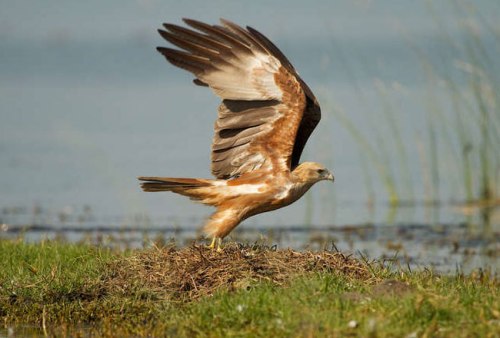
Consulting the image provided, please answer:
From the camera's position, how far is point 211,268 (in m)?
8.30

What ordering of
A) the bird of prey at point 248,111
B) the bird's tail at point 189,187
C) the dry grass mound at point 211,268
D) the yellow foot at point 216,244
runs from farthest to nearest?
the bird's tail at point 189,187 < the bird of prey at point 248,111 < the yellow foot at point 216,244 < the dry grass mound at point 211,268

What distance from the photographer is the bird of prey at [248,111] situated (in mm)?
9086

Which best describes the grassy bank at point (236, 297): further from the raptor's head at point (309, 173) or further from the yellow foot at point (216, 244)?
the raptor's head at point (309, 173)

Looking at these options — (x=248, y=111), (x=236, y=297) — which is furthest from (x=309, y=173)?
(x=236, y=297)

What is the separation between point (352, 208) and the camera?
1585 cm

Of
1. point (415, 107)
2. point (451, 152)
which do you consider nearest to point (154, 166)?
point (451, 152)

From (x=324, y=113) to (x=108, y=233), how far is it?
18.0 ft

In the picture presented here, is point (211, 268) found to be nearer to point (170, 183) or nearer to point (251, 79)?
point (170, 183)

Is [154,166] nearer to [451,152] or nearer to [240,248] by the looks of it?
[451,152]

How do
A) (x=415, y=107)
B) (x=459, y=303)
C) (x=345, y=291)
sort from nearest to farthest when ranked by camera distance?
(x=459, y=303), (x=345, y=291), (x=415, y=107)

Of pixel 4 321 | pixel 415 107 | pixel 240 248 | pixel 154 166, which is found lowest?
pixel 4 321

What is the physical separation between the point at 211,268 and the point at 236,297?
0.82 meters

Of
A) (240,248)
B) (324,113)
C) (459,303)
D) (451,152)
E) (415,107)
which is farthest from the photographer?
(415,107)

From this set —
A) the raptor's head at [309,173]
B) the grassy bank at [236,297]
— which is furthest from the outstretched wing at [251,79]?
the grassy bank at [236,297]
